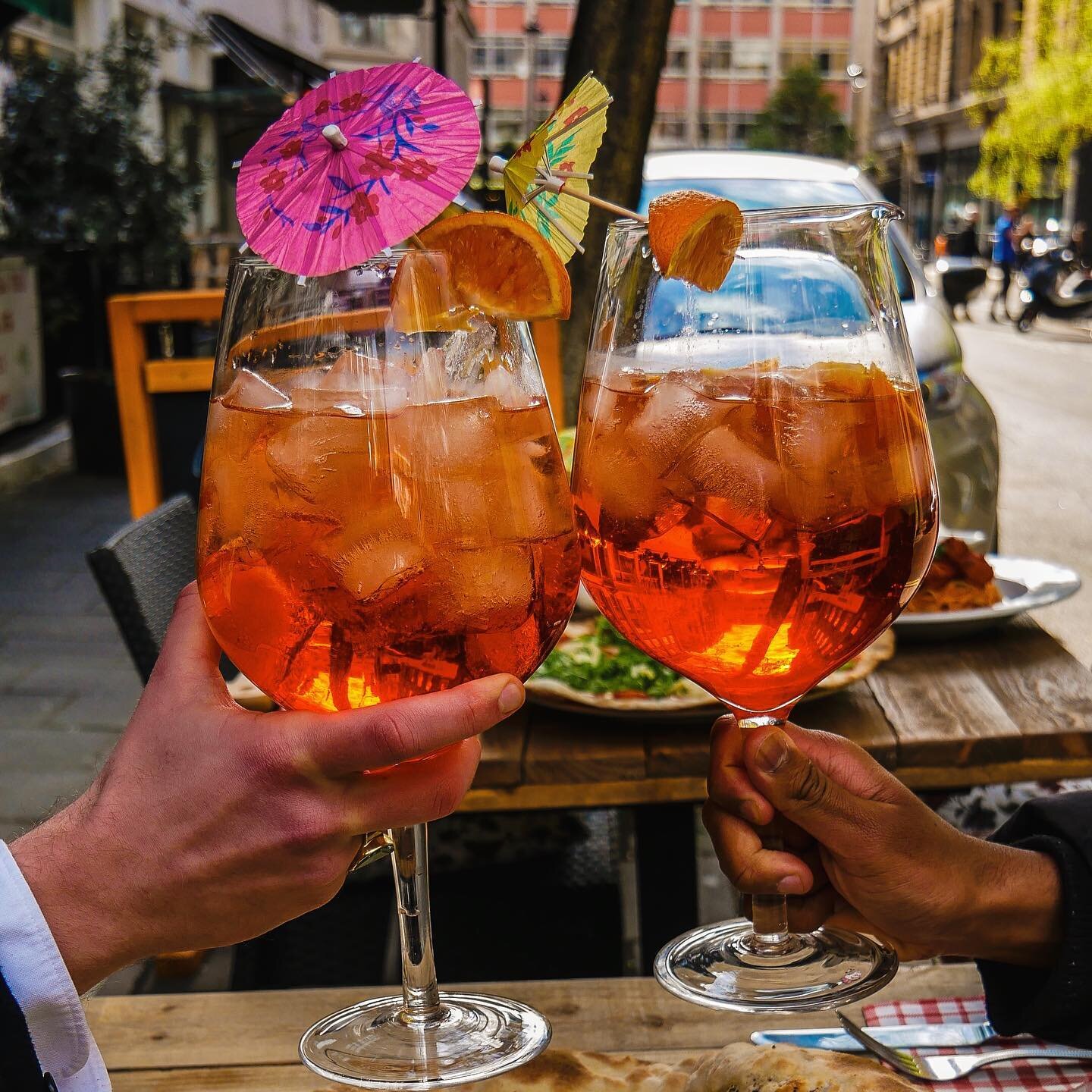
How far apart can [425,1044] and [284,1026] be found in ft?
0.86

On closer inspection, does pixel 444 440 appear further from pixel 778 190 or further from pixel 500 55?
pixel 500 55

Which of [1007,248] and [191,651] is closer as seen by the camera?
[191,651]

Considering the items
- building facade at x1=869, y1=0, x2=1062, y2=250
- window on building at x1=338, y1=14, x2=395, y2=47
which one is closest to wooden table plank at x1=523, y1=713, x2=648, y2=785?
window on building at x1=338, y1=14, x2=395, y2=47

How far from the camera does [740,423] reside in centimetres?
85

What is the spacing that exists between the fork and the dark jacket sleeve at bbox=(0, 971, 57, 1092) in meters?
0.60

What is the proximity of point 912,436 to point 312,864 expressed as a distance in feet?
1.56

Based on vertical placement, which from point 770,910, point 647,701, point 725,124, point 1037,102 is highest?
point 725,124

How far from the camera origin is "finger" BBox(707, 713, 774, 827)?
958 millimetres

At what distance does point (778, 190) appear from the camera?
15.9ft

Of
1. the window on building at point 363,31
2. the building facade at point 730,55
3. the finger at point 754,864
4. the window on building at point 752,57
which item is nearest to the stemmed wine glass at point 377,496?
the finger at point 754,864

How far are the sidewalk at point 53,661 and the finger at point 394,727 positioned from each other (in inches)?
75.3

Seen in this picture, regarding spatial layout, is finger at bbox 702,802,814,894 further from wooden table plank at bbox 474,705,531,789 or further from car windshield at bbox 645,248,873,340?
wooden table plank at bbox 474,705,531,789

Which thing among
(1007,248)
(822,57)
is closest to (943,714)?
(1007,248)

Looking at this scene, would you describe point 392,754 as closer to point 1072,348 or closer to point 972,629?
point 972,629
